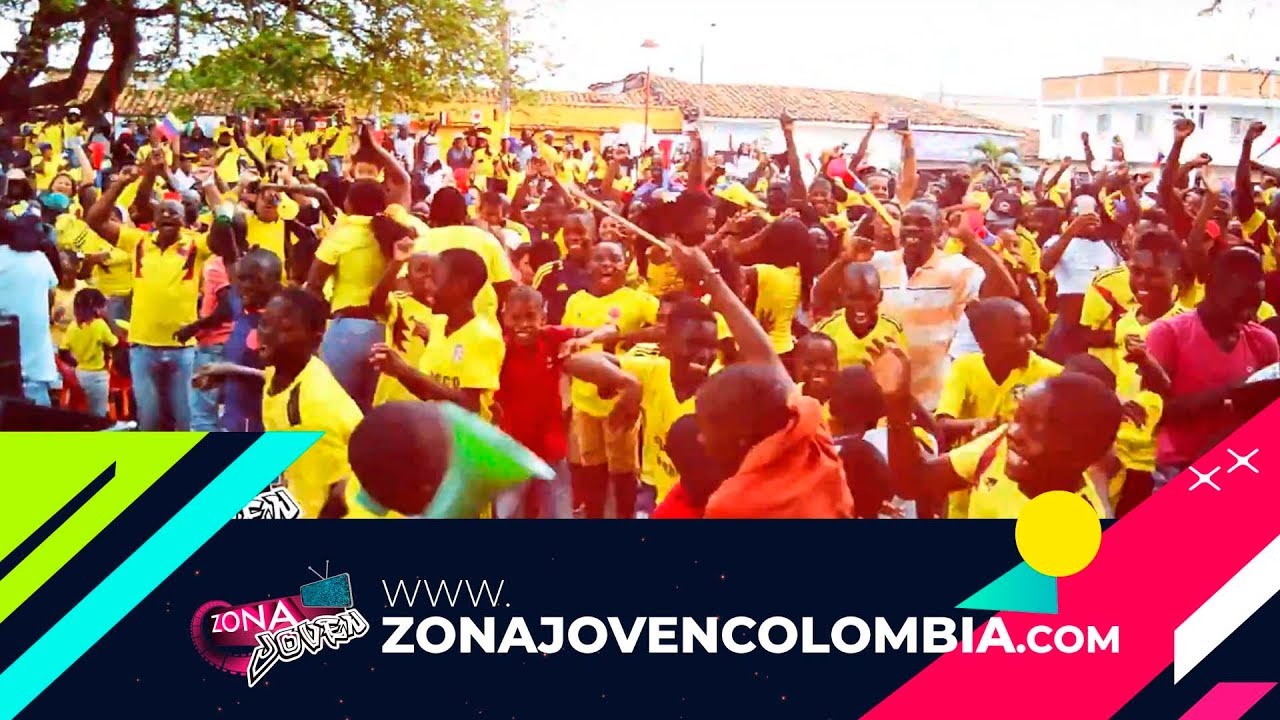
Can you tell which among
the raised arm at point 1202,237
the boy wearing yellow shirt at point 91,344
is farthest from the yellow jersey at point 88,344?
the raised arm at point 1202,237

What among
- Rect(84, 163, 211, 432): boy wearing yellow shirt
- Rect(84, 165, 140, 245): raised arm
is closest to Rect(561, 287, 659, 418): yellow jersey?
Rect(84, 163, 211, 432): boy wearing yellow shirt

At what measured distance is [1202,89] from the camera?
12.7 feet

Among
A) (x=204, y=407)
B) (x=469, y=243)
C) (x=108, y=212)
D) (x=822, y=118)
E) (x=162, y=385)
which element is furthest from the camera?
(x=108, y=212)

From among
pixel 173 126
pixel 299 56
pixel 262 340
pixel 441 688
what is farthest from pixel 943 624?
pixel 173 126

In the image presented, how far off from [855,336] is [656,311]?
523 mm

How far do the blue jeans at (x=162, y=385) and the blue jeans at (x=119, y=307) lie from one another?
143 millimetres

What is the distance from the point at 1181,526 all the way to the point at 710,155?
1.58 meters

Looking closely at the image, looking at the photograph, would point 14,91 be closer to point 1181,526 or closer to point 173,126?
point 173,126

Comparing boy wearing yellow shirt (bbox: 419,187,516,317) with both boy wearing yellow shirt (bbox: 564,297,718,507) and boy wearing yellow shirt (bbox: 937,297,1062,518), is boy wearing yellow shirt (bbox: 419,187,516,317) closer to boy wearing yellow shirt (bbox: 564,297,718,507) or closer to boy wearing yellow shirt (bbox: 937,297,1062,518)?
boy wearing yellow shirt (bbox: 564,297,718,507)

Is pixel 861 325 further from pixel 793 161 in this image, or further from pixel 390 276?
pixel 390 276

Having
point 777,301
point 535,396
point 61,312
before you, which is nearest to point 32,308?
point 61,312

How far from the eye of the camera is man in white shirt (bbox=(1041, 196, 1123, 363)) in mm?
3783

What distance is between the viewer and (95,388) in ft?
12.4

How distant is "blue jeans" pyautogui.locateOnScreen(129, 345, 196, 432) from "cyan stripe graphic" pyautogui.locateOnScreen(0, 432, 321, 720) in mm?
214
